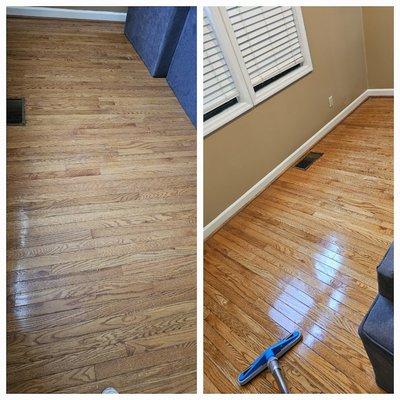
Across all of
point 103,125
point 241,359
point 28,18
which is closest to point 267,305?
point 241,359

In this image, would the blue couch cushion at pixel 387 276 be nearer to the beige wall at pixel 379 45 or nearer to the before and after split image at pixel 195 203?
the before and after split image at pixel 195 203

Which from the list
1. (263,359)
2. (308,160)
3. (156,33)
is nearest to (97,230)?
(263,359)

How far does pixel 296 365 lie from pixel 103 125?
1.87 metres

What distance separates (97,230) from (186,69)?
4.52 feet

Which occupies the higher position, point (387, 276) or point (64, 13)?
point (64, 13)

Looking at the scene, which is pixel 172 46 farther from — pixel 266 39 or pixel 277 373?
pixel 277 373

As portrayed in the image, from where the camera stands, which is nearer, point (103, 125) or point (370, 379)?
point (370, 379)

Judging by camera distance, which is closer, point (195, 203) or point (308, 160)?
point (195, 203)

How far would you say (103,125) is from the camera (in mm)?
2600

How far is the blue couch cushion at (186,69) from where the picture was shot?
2496 millimetres

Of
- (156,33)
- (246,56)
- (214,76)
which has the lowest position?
(214,76)

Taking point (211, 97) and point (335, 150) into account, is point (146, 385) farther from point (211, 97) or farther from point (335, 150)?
point (335, 150)

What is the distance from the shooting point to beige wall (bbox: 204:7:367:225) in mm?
2652

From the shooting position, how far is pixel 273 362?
1.53 metres
